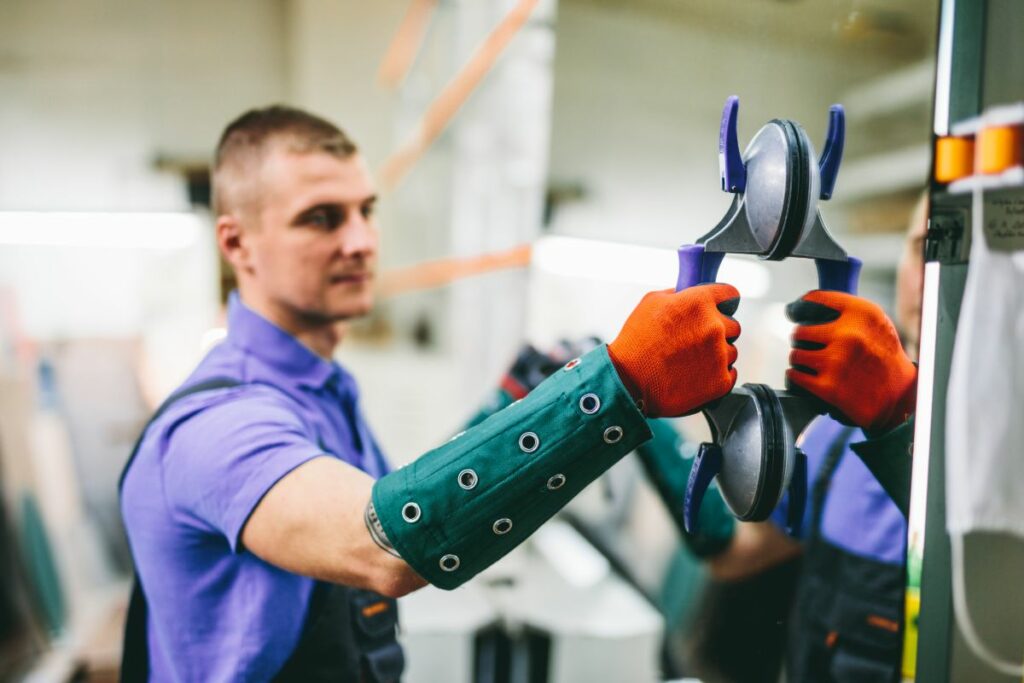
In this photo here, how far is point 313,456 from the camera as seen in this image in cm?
91

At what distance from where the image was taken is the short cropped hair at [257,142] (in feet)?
3.83

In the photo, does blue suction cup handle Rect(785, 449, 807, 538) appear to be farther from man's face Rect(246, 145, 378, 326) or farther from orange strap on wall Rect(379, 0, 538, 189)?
orange strap on wall Rect(379, 0, 538, 189)

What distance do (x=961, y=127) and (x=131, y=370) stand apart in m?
1.92

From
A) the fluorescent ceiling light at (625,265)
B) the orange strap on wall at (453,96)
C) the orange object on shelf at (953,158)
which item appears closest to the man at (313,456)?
the fluorescent ceiling light at (625,265)

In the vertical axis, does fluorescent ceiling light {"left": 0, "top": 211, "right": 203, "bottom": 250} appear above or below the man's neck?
above

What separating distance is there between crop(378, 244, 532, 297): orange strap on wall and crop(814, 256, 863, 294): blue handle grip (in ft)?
6.10

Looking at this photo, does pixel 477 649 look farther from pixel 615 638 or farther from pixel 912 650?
pixel 912 650

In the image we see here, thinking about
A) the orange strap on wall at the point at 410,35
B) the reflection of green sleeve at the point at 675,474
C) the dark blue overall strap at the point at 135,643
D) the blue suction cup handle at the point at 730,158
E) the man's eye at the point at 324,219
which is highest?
the orange strap on wall at the point at 410,35

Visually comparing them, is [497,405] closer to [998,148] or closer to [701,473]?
[701,473]

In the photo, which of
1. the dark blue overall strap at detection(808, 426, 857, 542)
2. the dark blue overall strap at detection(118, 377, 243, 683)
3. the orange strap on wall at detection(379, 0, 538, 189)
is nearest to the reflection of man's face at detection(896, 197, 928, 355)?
the dark blue overall strap at detection(808, 426, 857, 542)

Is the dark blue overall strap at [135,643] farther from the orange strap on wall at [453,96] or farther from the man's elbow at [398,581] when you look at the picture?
the orange strap on wall at [453,96]

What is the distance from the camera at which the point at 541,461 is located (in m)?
0.74

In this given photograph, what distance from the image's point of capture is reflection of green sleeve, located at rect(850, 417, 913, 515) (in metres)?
0.91

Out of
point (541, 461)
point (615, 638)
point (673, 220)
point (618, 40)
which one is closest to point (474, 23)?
point (618, 40)
